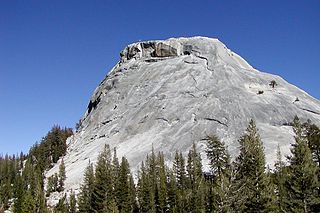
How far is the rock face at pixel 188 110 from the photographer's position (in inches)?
5733

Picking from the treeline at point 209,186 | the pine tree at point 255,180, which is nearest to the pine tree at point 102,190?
the treeline at point 209,186

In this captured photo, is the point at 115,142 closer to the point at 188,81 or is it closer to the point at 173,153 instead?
the point at 173,153

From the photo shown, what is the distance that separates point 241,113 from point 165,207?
235ft

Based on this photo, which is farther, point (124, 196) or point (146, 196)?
point (124, 196)

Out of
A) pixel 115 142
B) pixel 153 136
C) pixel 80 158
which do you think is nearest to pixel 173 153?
pixel 153 136

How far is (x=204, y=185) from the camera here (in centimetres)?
9575

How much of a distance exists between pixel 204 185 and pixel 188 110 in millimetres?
68678

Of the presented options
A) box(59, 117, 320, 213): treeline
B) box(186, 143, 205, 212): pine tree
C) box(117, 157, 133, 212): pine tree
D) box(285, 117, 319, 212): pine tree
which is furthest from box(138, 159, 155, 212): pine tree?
box(285, 117, 319, 212): pine tree

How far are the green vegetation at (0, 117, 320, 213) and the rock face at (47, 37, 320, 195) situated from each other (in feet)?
85.0

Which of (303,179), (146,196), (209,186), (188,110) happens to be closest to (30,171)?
(188,110)

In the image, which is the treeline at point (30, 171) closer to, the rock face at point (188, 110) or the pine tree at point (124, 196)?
the rock face at point (188, 110)

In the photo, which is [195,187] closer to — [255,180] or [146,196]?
[146,196]

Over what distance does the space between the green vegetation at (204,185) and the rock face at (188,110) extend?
25897 millimetres

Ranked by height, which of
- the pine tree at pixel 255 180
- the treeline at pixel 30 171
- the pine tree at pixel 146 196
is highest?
the treeline at pixel 30 171
